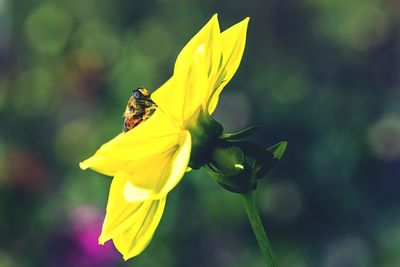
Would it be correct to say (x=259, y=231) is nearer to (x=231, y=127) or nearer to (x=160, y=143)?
(x=160, y=143)

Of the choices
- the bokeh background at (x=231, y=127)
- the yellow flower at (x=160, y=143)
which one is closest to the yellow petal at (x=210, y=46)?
the yellow flower at (x=160, y=143)

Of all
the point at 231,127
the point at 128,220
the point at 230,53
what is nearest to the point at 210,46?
the point at 230,53

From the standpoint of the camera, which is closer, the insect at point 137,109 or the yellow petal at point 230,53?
the yellow petal at point 230,53

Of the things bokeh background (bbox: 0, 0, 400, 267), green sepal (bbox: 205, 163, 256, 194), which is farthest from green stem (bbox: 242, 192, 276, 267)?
bokeh background (bbox: 0, 0, 400, 267)

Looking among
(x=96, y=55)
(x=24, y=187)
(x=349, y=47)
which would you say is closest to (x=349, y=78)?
(x=349, y=47)

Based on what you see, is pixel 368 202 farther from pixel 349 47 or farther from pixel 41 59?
pixel 41 59

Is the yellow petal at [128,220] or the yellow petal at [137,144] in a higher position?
the yellow petal at [137,144]

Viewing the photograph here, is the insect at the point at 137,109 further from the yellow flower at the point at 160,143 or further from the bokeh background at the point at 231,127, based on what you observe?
the bokeh background at the point at 231,127

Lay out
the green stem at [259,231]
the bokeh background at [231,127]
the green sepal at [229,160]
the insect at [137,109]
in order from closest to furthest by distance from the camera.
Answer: the green stem at [259,231]
the green sepal at [229,160]
the insect at [137,109]
the bokeh background at [231,127]
